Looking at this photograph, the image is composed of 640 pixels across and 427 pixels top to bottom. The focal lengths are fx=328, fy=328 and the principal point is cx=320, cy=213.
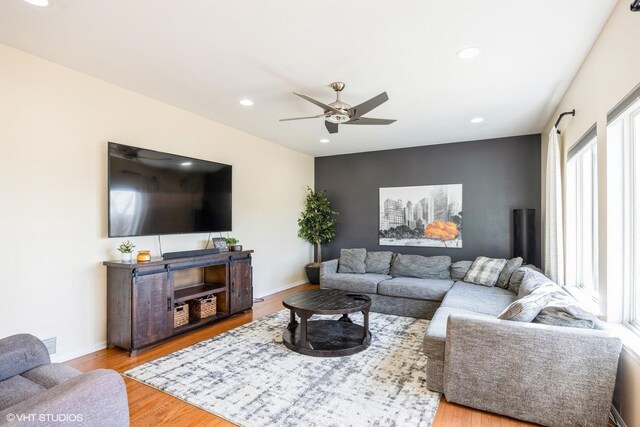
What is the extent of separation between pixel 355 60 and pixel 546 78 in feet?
6.21

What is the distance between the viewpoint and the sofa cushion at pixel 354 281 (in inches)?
189

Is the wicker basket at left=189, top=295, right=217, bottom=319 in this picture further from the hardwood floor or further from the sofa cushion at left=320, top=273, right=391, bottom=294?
the sofa cushion at left=320, top=273, right=391, bottom=294

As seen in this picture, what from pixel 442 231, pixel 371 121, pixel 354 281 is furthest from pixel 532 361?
pixel 442 231

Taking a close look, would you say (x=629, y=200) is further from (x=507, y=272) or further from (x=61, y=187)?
(x=61, y=187)

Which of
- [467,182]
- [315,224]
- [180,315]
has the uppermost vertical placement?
[467,182]

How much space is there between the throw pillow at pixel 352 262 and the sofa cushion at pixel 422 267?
20.5 inches

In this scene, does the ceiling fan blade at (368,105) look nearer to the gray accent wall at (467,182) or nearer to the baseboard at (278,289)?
the gray accent wall at (467,182)

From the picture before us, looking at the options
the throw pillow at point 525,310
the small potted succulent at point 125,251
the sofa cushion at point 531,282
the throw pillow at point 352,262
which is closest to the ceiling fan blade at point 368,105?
the throw pillow at point 525,310

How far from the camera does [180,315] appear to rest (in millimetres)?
3740

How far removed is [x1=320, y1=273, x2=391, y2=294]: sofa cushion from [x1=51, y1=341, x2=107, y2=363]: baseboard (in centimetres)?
298

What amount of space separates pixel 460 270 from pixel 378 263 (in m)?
1.25

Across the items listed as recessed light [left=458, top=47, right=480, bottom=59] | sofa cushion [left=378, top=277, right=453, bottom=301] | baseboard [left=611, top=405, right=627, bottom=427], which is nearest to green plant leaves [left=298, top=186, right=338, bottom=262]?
sofa cushion [left=378, top=277, right=453, bottom=301]

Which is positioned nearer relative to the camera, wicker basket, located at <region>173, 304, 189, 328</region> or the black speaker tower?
wicker basket, located at <region>173, 304, 189, 328</region>

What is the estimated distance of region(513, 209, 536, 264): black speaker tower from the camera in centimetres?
496
